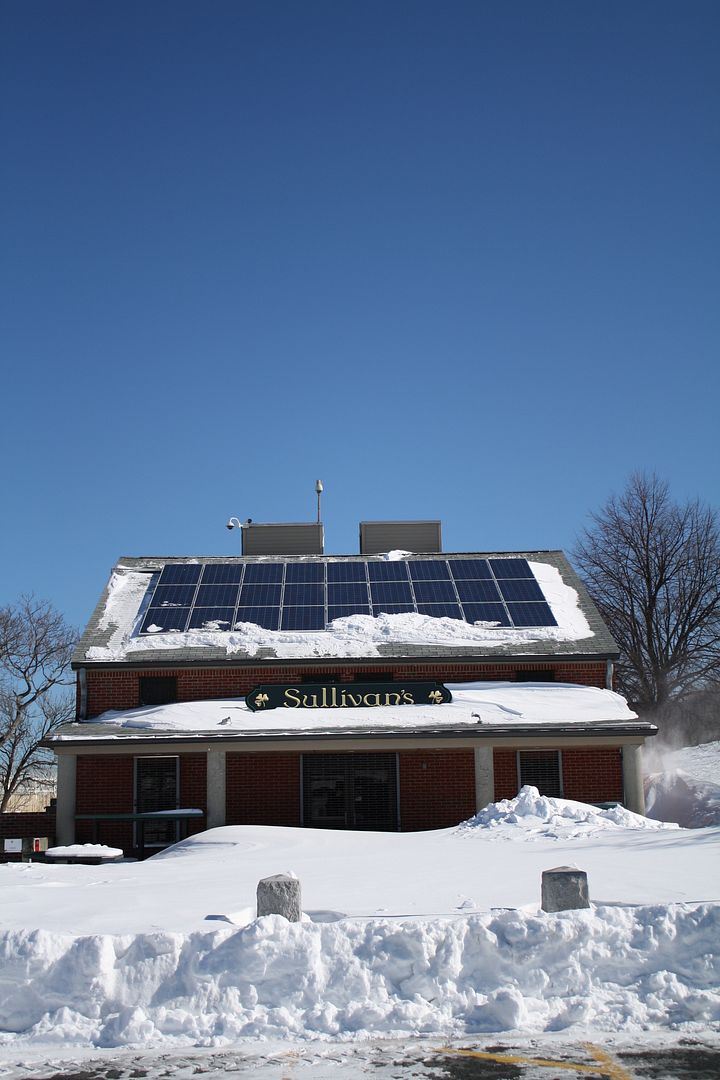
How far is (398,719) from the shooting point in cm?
2108

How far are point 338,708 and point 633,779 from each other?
6441 mm

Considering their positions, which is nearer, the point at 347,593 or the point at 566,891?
the point at 566,891

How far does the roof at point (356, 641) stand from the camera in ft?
75.2

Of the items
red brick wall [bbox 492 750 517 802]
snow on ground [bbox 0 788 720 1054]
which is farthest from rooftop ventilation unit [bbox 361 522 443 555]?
snow on ground [bbox 0 788 720 1054]

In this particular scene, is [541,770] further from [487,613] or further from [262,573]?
[262,573]

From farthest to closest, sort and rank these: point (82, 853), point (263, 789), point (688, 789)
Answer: point (688, 789) → point (263, 789) → point (82, 853)

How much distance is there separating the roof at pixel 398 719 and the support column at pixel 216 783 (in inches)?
26.0

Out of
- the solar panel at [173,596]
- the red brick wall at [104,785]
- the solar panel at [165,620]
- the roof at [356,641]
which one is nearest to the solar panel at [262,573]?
the solar panel at [173,596]

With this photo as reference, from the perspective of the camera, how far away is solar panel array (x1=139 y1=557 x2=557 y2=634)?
24672 millimetres

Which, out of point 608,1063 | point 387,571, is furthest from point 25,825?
point 608,1063

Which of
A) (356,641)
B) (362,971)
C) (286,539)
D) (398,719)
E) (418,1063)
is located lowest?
(418,1063)

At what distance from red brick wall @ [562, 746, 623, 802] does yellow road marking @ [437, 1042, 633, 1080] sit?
14887 mm

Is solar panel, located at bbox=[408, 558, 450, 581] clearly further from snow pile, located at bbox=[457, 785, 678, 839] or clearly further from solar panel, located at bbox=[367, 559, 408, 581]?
snow pile, located at bbox=[457, 785, 678, 839]

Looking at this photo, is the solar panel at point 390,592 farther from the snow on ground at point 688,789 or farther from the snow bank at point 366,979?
the snow bank at point 366,979
